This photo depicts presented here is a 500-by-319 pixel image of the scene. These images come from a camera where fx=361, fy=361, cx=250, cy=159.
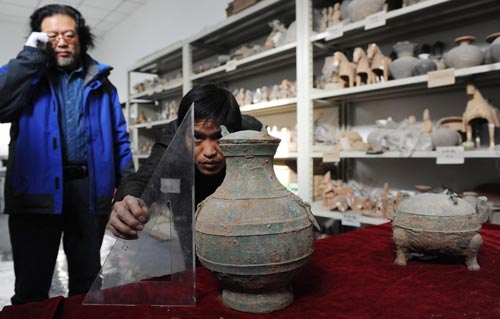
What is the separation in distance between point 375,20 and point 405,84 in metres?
0.36

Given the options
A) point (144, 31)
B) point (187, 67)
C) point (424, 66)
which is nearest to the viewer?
point (424, 66)

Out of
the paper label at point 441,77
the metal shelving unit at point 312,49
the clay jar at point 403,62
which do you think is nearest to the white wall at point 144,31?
the metal shelving unit at point 312,49

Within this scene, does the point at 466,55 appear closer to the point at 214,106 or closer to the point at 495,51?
the point at 495,51

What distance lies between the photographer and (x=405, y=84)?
5.75ft

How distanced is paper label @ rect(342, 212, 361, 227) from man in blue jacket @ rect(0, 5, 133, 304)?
116 centimetres

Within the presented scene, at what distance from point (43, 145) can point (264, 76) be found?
1970 mm

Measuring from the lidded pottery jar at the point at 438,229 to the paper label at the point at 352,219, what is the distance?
3.24 ft

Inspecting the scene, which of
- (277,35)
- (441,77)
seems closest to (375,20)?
(441,77)

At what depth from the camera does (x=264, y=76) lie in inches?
118

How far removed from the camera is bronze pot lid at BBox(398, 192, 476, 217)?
91cm

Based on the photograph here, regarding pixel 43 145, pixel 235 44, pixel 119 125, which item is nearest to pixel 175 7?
pixel 235 44

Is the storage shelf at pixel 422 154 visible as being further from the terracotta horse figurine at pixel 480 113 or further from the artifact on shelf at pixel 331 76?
the artifact on shelf at pixel 331 76

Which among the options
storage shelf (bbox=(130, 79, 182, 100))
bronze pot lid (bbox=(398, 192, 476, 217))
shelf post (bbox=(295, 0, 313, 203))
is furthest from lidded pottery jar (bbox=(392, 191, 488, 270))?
storage shelf (bbox=(130, 79, 182, 100))

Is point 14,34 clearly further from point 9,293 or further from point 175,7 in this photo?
point 9,293
